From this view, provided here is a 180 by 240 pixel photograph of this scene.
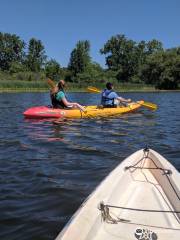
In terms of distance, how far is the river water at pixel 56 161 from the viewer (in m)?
4.34

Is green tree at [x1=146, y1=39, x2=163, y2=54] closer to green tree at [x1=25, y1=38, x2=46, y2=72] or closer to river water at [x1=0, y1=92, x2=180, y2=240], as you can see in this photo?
green tree at [x1=25, y1=38, x2=46, y2=72]

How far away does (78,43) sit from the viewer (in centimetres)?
7656

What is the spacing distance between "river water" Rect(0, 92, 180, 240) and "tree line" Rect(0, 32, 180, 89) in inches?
2026

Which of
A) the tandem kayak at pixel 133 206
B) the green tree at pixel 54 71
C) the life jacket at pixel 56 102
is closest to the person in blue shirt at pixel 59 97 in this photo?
the life jacket at pixel 56 102

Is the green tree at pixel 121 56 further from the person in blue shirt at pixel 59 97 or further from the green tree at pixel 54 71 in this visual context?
the person in blue shirt at pixel 59 97

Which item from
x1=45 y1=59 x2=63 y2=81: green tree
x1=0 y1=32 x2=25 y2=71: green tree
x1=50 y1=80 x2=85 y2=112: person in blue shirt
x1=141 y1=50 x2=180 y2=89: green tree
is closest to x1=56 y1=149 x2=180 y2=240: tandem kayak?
x1=50 y1=80 x2=85 y2=112: person in blue shirt

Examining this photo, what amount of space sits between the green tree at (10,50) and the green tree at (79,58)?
11.7 metres

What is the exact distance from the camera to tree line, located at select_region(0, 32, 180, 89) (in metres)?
64.0

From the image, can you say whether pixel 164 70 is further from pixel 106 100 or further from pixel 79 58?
pixel 106 100

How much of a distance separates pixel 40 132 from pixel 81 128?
4.56 feet

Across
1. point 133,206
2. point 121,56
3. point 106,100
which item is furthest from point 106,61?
point 133,206

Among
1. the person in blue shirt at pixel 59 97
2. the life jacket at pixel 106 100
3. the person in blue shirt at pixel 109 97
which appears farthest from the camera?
the life jacket at pixel 106 100

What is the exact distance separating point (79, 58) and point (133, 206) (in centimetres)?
7269

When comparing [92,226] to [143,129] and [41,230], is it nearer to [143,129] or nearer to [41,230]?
[41,230]
